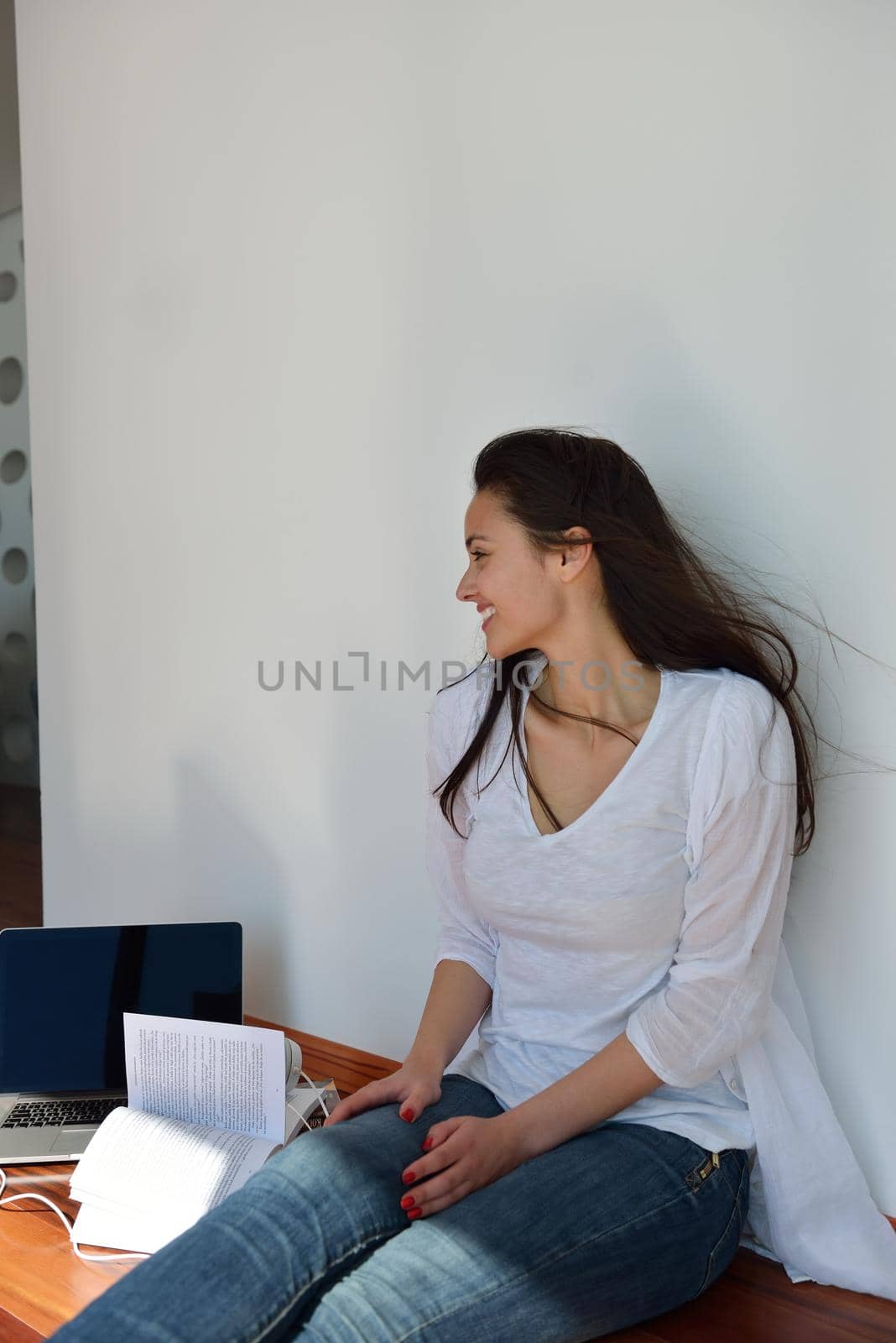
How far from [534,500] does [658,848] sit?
434 millimetres

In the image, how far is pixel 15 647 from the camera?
2678 millimetres

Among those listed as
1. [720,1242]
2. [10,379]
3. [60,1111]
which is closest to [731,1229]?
[720,1242]

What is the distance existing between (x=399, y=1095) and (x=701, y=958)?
39cm

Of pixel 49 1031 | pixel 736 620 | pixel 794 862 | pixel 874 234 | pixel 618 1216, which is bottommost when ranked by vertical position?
pixel 49 1031

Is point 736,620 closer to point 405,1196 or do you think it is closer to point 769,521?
point 769,521

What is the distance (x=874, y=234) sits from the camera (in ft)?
4.57

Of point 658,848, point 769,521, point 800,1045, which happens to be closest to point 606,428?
point 769,521

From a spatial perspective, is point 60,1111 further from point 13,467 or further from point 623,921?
point 13,467

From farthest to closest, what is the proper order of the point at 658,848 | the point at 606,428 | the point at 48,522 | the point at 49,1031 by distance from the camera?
the point at 48,522 → the point at 49,1031 → the point at 606,428 → the point at 658,848

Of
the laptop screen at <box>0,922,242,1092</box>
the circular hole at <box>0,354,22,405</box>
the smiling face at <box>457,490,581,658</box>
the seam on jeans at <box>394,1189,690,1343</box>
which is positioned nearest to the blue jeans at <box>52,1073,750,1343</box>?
the seam on jeans at <box>394,1189,690,1343</box>

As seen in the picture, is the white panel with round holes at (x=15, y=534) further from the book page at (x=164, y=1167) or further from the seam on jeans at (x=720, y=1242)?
the seam on jeans at (x=720, y=1242)

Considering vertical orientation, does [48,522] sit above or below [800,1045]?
above

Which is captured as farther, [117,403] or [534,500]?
[117,403]

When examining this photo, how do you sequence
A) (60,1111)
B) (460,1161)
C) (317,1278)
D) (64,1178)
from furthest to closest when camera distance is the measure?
1. (60,1111)
2. (64,1178)
3. (460,1161)
4. (317,1278)
